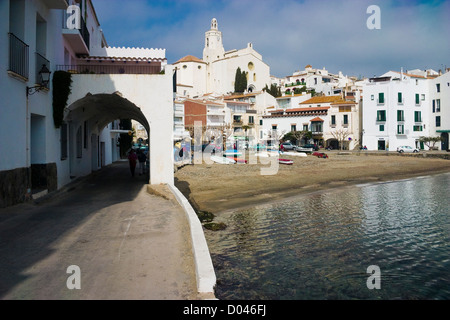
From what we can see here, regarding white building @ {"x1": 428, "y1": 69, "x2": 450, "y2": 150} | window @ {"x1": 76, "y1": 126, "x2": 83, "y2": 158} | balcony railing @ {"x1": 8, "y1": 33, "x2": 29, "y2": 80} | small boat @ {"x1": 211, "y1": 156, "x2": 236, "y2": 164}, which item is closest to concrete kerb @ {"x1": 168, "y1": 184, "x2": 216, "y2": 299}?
balcony railing @ {"x1": 8, "y1": 33, "x2": 29, "y2": 80}

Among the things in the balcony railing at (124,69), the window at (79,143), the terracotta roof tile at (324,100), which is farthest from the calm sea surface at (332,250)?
the terracotta roof tile at (324,100)

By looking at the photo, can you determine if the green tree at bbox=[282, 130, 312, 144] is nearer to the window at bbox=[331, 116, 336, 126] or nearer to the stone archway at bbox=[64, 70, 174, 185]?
the window at bbox=[331, 116, 336, 126]

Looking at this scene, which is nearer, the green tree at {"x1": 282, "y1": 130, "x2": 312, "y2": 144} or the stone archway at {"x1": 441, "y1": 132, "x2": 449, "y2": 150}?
the stone archway at {"x1": 441, "y1": 132, "x2": 449, "y2": 150}

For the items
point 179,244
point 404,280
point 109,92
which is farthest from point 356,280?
point 109,92

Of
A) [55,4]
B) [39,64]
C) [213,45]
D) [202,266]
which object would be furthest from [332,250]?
[213,45]

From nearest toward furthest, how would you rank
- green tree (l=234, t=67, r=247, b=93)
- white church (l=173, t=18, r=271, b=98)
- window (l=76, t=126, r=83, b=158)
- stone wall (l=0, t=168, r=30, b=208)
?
stone wall (l=0, t=168, r=30, b=208) → window (l=76, t=126, r=83, b=158) → green tree (l=234, t=67, r=247, b=93) → white church (l=173, t=18, r=271, b=98)

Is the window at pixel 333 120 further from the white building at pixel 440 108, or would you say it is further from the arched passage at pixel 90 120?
the arched passage at pixel 90 120

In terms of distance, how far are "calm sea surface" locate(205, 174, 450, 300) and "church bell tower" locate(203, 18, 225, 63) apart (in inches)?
4473

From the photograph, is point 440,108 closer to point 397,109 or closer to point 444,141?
point 444,141

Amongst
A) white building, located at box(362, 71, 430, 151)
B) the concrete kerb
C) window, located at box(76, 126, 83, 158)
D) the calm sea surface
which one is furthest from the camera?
white building, located at box(362, 71, 430, 151)

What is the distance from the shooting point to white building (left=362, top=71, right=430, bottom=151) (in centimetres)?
6475
